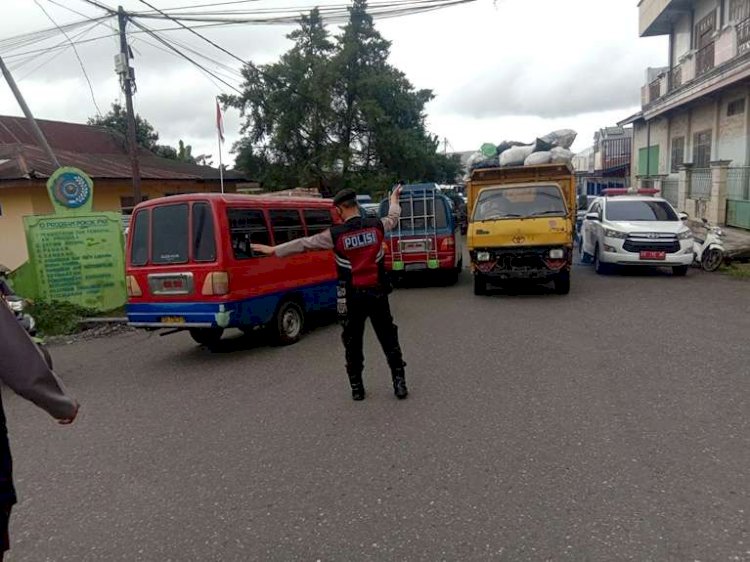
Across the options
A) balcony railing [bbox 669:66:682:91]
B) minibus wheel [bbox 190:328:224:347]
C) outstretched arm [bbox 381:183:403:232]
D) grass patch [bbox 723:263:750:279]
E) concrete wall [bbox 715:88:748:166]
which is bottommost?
grass patch [bbox 723:263:750:279]

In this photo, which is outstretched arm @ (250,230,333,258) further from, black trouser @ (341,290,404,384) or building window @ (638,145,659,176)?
building window @ (638,145,659,176)

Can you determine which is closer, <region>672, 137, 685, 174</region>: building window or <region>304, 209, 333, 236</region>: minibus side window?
<region>304, 209, 333, 236</region>: minibus side window

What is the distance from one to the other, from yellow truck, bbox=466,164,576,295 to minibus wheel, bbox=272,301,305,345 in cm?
372

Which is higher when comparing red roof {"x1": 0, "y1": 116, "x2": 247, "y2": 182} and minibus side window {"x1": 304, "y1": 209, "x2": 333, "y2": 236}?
red roof {"x1": 0, "y1": 116, "x2": 247, "y2": 182}

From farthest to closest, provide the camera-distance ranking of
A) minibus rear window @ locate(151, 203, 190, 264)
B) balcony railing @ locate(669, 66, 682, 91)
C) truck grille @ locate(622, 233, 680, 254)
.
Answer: balcony railing @ locate(669, 66, 682, 91) → truck grille @ locate(622, 233, 680, 254) → minibus rear window @ locate(151, 203, 190, 264)

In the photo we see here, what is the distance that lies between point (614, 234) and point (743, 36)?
27.5ft

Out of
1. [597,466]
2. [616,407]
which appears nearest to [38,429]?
[597,466]

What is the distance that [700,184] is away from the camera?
60.8ft

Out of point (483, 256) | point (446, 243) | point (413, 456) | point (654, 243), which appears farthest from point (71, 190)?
point (654, 243)

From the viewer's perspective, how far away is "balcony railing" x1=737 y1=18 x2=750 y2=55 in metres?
16.0

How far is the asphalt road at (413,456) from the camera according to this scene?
3.10 m

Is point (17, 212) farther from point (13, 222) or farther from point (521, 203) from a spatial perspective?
point (521, 203)

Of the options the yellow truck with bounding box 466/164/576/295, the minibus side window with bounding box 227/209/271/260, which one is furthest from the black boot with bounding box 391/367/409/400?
the yellow truck with bounding box 466/164/576/295

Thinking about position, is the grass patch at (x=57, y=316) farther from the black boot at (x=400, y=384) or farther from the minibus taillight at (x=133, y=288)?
the black boot at (x=400, y=384)
